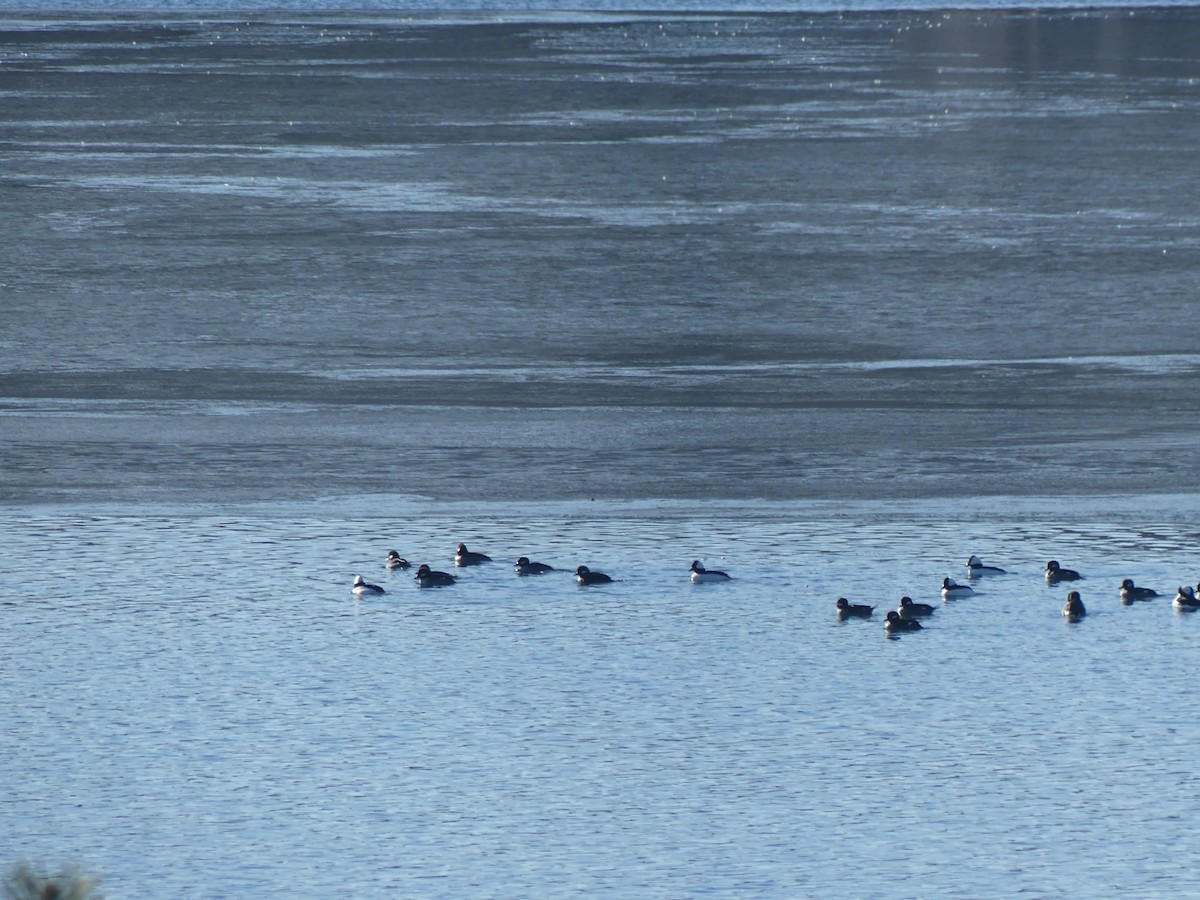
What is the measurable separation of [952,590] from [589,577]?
2.05 meters

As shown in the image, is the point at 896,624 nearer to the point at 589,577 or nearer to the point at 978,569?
the point at 978,569

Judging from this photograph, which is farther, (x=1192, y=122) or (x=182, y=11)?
(x=182, y=11)

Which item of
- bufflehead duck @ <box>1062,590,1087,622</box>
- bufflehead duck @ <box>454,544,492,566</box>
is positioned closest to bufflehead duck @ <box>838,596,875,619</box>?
bufflehead duck @ <box>1062,590,1087,622</box>

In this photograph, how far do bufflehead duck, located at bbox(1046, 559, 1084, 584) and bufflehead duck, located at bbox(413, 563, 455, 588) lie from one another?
3406 mm

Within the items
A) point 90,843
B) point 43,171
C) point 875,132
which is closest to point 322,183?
point 43,171

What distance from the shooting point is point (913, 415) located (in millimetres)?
16297

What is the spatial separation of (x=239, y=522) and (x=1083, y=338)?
8.17 meters

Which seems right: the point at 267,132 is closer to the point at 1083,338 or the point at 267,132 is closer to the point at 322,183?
the point at 322,183

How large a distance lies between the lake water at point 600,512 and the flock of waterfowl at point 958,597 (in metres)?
0.09

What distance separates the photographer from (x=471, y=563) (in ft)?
42.5

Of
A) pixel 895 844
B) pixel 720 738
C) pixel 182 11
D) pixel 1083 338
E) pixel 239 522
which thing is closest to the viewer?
pixel 895 844

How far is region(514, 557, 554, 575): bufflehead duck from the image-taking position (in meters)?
12.8

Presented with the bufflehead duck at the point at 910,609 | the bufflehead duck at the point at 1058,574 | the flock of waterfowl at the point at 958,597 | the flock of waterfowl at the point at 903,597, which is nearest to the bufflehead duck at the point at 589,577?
the flock of waterfowl at the point at 903,597

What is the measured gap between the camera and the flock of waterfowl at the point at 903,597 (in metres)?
11.9
